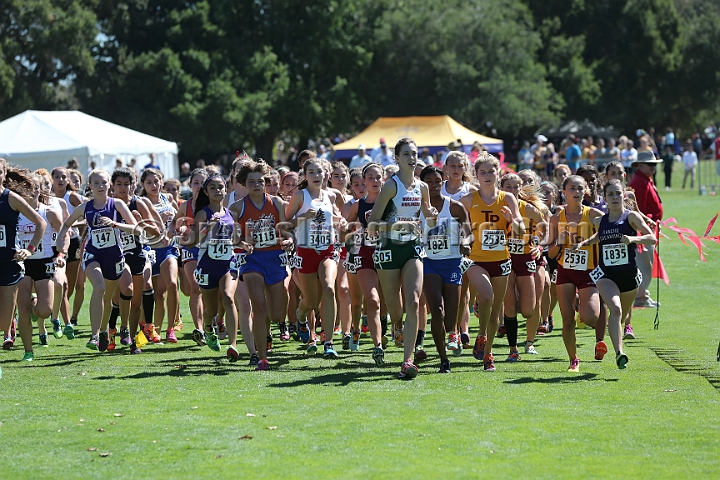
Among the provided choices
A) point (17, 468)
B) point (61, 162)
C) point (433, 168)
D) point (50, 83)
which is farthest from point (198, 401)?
point (50, 83)

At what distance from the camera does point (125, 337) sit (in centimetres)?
1216

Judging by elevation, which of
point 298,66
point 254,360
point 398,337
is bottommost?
point 254,360

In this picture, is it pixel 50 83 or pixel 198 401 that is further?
pixel 50 83

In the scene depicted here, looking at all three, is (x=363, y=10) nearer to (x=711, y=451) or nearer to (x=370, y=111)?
(x=370, y=111)

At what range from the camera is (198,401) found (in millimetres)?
8648

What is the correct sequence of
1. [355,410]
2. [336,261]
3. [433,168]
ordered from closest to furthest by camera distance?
[355,410], [433,168], [336,261]

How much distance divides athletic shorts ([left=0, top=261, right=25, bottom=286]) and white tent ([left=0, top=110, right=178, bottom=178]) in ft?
67.3

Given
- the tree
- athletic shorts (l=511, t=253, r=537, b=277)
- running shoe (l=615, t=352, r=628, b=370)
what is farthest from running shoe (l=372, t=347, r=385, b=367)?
the tree

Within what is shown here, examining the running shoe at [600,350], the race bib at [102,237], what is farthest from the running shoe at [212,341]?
the running shoe at [600,350]

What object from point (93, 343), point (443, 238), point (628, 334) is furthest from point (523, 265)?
point (93, 343)

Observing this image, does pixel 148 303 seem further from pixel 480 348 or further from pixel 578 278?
pixel 578 278

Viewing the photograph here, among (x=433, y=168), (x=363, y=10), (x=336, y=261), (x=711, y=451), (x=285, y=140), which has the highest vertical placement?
(x=363, y=10)

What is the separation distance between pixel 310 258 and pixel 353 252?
1.54ft

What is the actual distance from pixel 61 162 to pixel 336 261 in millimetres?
20834
